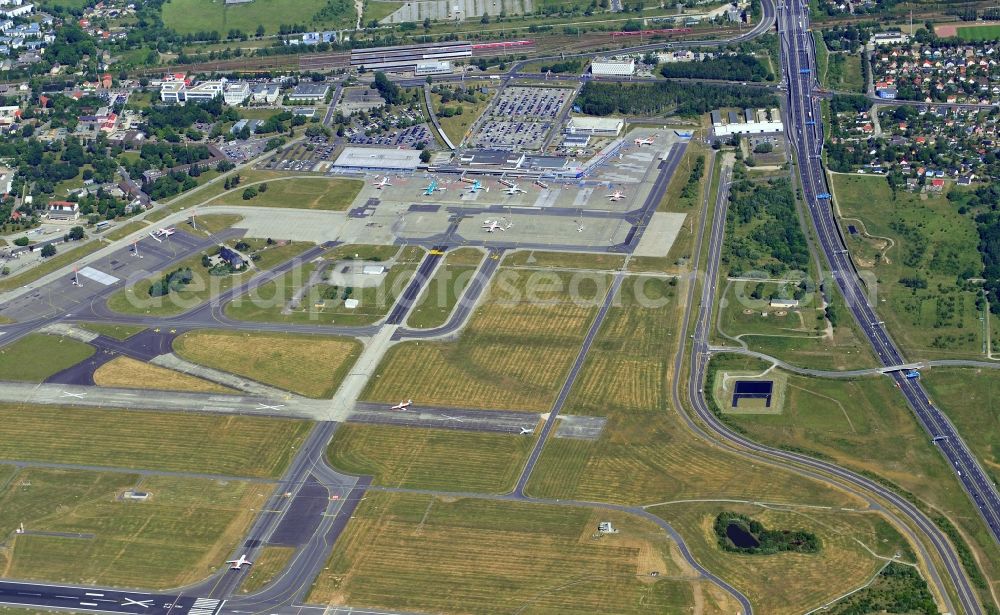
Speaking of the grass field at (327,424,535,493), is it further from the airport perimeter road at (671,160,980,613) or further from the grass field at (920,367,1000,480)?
the grass field at (920,367,1000,480)

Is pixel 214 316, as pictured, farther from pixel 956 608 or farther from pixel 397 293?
pixel 956 608

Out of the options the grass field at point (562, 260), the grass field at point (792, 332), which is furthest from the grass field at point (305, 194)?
the grass field at point (792, 332)

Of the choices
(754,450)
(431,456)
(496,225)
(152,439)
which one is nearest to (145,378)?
(152,439)

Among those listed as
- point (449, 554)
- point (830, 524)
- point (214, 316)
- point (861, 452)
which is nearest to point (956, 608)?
point (830, 524)

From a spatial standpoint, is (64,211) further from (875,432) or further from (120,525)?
(875,432)

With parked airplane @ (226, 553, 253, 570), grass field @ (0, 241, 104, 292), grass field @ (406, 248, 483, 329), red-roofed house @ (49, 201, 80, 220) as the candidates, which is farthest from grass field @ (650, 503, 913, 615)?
red-roofed house @ (49, 201, 80, 220)

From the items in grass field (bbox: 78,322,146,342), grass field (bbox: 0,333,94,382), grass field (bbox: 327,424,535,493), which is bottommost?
grass field (bbox: 327,424,535,493)

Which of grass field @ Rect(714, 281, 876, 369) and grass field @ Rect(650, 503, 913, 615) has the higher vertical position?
grass field @ Rect(714, 281, 876, 369)
